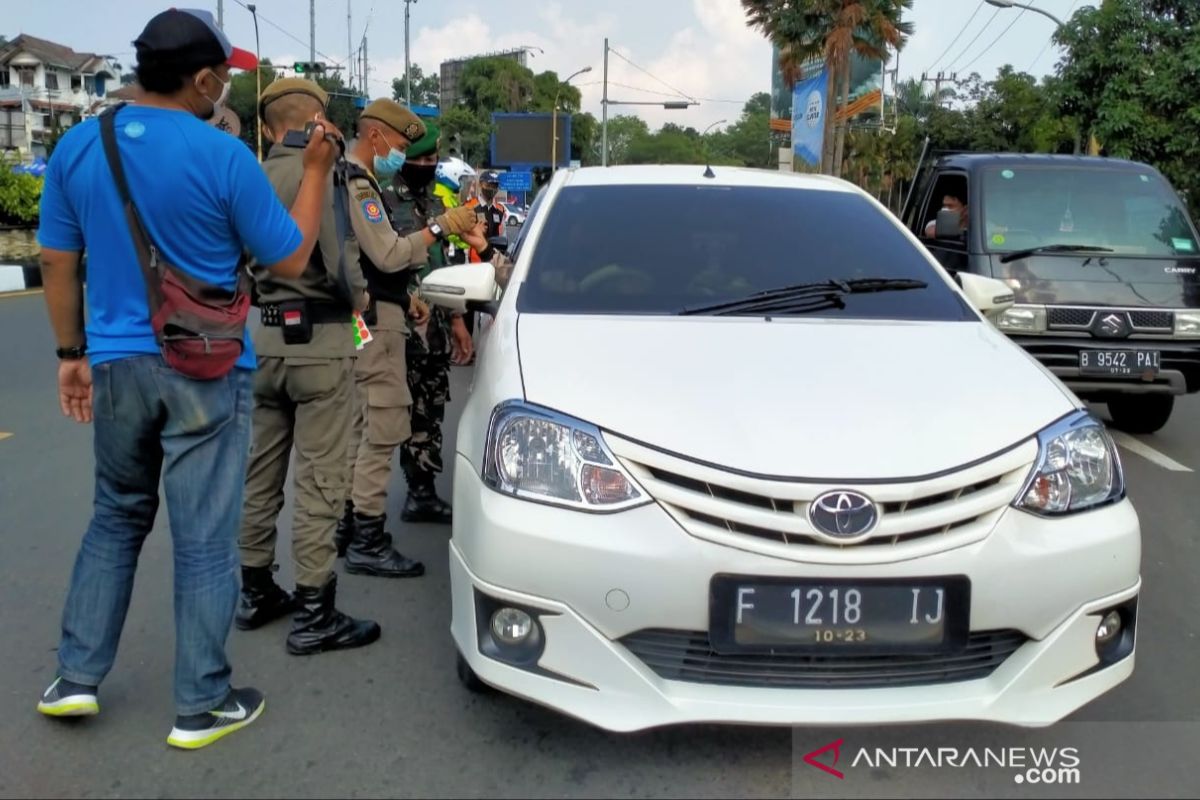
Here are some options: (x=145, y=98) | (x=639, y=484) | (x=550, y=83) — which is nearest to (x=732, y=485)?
(x=639, y=484)

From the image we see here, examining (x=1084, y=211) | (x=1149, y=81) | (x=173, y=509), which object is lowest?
(x=173, y=509)

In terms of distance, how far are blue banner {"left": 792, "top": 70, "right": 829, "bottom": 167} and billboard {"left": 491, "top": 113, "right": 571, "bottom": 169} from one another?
36.1 feet

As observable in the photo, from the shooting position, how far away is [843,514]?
2547mm

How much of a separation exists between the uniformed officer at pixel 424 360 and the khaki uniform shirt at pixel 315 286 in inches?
46.3

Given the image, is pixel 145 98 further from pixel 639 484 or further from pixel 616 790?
pixel 616 790

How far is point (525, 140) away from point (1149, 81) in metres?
32.1

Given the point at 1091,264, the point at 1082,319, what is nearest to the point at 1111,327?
the point at 1082,319

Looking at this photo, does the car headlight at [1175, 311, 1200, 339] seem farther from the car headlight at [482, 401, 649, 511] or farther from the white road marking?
the car headlight at [482, 401, 649, 511]

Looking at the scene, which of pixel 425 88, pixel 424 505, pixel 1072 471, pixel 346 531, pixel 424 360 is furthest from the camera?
pixel 425 88

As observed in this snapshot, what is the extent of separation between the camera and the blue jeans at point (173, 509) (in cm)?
281

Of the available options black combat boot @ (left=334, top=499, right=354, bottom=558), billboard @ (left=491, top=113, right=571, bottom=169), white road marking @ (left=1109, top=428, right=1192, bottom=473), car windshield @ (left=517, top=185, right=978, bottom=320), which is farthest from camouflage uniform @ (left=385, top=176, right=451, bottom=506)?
billboard @ (left=491, top=113, right=571, bottom=169)

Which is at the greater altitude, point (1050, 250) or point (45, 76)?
point (45, 76)

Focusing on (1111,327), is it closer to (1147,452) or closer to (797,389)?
(1147,452)

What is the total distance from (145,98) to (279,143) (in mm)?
961
